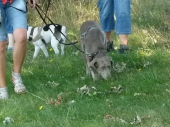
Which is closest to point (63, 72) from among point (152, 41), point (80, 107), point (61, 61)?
point (61, 61)

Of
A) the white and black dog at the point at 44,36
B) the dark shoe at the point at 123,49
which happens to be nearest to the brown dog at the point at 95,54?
the dark shoe at the point at 123,49

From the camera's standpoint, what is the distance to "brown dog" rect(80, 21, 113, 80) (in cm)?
632

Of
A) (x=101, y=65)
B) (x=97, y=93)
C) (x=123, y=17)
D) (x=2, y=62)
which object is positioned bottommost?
(x=97, y=93)

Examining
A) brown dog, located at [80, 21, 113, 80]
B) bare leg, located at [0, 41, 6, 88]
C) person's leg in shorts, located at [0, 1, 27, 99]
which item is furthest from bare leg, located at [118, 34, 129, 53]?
bare leg, located at [0, 41, 6, 88]

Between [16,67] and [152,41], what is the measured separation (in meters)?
3.54

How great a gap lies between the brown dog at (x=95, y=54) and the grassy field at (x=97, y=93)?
0.14 meters

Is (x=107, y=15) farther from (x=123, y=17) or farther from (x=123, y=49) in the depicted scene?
(x=123, y=49)

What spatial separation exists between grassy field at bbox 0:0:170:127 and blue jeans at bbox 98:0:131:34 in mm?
420

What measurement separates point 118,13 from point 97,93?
218cm

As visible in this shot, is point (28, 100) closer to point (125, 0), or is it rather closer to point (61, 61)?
point (61, 61)

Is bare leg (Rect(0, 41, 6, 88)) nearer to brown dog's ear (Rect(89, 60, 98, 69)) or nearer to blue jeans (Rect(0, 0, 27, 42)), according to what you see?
blue jeans (Rect(0, 0, 27, 42))

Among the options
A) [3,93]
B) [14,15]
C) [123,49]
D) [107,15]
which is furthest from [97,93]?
[107,15]

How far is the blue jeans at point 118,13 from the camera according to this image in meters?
7.19

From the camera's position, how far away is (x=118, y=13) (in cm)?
723
